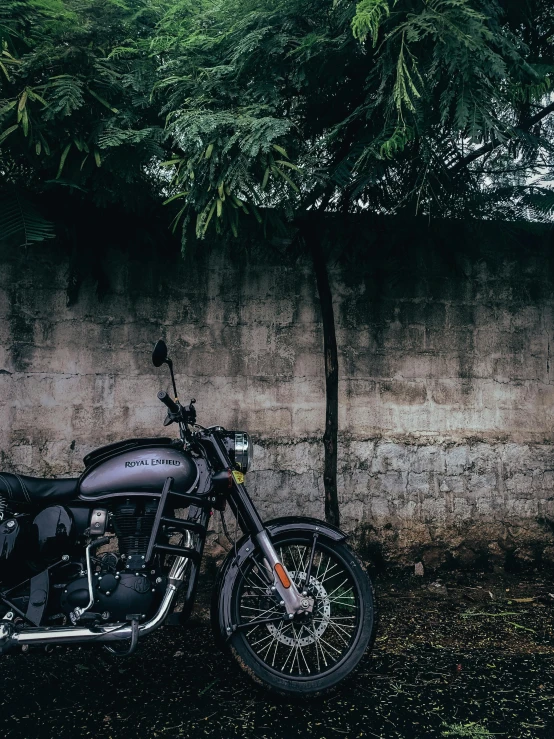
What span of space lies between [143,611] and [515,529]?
2763 millimetres

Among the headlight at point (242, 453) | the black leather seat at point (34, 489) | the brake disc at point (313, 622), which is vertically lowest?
the brake disc at point (313, 622)

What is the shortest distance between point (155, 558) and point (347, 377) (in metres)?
2.04

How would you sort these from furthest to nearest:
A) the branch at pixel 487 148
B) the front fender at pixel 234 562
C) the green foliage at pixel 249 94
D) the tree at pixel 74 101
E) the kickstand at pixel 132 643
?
1. the branch at pixel 487 148
2. the tree at pixel 74 101
3. the green foliage at pixel 249 94
4. the front fender at pixel 234 562
5. the kickstand at pixel 132 643

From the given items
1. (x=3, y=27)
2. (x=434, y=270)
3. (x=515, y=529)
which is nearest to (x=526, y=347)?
(x=434, y=270)

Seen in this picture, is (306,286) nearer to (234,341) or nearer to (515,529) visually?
(234,341)

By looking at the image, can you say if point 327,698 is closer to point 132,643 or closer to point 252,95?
point 132,643

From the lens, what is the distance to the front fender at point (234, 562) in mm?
2742

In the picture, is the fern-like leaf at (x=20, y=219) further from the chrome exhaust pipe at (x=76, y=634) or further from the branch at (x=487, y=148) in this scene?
the branch at (x=487, y=148)

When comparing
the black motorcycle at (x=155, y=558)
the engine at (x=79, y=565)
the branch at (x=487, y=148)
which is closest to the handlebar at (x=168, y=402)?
the black motorcycle at (x=155, y=558)

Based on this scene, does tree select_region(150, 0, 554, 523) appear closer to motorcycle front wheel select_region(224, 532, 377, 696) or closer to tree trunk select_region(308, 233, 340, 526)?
tree trunk select_region(308, 233, 340, 526)

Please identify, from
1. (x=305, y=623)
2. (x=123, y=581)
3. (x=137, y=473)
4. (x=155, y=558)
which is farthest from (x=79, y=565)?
(x=305, y=623)

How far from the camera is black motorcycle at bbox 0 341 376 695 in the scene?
106 inches

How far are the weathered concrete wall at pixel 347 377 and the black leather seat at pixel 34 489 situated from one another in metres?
1.28

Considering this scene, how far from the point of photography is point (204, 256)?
14.1ft
